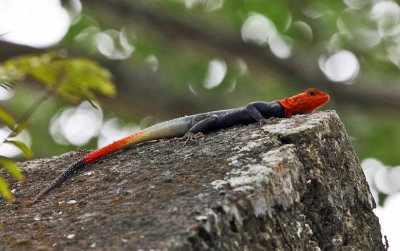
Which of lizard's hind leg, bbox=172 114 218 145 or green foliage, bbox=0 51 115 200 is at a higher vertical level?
lizard's hind leg, bbox=172 114 218 145

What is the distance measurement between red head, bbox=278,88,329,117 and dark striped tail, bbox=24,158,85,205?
1.98 metres

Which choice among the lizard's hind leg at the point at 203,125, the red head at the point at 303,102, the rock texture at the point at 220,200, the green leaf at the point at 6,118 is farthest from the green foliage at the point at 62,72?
the red head at the point at 303,102

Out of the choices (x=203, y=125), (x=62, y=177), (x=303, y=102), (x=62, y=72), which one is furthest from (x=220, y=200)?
(x=303, y=102)

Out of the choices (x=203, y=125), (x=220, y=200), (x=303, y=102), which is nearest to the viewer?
(x=220, y=200)

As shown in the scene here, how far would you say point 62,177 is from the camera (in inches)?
119

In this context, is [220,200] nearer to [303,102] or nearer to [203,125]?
[203,125]

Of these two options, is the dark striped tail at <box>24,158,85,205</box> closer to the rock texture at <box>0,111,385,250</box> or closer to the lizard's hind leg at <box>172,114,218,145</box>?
the rock texture at <box>0,111,385,250</box>

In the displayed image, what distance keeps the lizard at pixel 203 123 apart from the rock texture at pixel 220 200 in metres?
0.13

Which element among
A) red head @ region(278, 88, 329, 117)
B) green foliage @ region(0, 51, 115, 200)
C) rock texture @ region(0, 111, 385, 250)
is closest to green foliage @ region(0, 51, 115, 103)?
green foliage @ region(0, 51, 115, 200)

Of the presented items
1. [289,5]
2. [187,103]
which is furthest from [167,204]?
[289,5]

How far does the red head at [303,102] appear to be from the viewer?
4332 mm

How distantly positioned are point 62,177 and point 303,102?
2.38 m

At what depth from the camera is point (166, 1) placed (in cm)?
782

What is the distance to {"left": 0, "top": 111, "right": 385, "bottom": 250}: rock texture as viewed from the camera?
200cm
